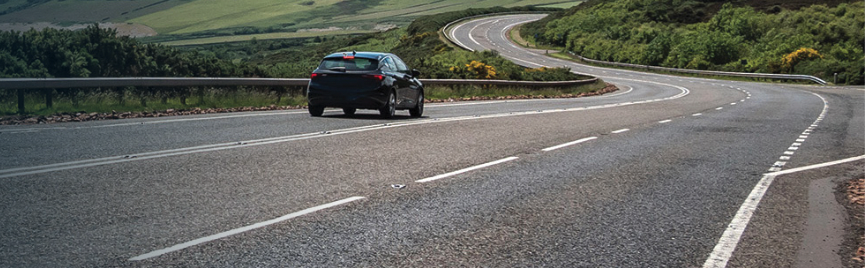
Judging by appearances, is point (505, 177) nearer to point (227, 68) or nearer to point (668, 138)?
point (668, 138)

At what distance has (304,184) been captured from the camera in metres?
8.76

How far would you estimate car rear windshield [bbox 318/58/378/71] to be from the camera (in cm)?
1834

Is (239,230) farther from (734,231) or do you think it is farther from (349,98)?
(349,98)

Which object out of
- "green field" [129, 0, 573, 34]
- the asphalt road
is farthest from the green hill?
the asphalt road

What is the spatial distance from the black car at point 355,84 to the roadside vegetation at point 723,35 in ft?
161

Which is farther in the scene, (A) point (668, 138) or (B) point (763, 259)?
(A) point (668, 138)

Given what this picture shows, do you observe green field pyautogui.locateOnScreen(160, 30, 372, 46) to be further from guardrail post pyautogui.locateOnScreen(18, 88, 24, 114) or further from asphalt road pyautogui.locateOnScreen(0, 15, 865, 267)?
asphalt road pyautogui.locateOnScreen(0, 15, 865, 267)

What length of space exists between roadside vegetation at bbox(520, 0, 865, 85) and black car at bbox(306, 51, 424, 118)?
161ft

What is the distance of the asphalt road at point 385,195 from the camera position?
600 centimetres

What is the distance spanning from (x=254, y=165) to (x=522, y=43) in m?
93.5

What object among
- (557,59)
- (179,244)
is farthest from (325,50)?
(179,244)

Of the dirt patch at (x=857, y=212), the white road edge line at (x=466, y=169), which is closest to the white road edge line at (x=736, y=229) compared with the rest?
the dirt patch at (x=857, y=212)

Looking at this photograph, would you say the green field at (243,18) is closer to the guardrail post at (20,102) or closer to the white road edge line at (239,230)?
the guardrail post at (20,102)

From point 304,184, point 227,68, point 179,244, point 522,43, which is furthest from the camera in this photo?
point 522,43
